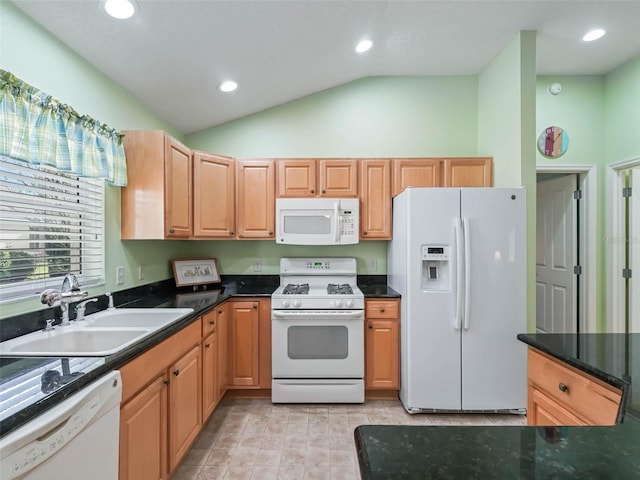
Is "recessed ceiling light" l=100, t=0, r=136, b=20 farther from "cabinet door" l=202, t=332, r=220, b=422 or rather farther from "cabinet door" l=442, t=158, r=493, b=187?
"cabinet door" l=442, t=158, r=493, b=187

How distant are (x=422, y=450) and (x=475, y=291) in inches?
76.1

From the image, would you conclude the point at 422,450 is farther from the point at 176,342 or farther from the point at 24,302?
the point at 24,302

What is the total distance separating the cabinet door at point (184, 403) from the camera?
1.62m

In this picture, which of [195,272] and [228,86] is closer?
[228,86]

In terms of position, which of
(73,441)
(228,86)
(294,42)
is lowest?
(73,441)

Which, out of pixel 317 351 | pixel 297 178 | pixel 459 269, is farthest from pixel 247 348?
pixel 459 269

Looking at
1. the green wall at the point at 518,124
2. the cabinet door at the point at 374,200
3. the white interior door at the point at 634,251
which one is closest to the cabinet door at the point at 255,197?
the cabinet door at the point at 374,200

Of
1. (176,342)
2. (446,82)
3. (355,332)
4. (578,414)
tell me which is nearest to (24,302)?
(176,342)

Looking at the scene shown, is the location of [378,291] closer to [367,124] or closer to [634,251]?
[367,124]

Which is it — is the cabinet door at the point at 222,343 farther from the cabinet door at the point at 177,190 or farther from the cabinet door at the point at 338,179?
the cabinet door at the point at 338,179

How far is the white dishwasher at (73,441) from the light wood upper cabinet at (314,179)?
2.05 m

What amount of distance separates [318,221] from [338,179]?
45 centimetres

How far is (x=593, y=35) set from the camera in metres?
2.45

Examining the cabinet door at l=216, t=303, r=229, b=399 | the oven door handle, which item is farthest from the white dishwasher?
the oven door handle
